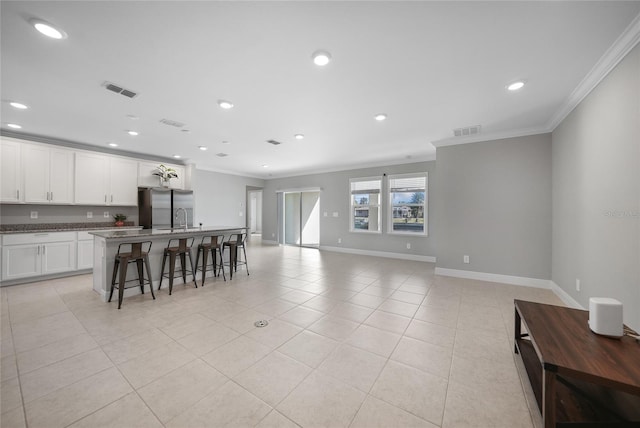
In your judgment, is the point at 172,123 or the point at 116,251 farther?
the point at 172,123

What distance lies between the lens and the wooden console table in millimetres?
1192

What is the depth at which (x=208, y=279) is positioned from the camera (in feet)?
15.2

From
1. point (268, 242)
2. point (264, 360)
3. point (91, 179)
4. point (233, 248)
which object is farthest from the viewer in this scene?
point (268, 242)

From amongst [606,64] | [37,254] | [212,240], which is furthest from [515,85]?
[37,254]

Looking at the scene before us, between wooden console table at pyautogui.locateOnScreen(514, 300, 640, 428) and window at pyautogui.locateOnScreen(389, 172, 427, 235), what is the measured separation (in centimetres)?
472

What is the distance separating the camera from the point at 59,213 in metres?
4.96

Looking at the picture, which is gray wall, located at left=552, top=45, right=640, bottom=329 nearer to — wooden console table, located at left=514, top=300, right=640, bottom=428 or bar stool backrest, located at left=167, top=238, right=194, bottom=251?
wooden console table, located at left=514, top=300, right=640, bottom=428

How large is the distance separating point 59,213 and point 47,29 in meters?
4.77

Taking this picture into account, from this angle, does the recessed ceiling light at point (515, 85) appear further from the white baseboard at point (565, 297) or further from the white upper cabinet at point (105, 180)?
the white upper cabinet at point (105, 180)

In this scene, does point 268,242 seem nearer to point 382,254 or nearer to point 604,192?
point 382,254

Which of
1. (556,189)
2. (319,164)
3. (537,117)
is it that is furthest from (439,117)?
(319,164)

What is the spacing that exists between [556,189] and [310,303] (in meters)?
4.31

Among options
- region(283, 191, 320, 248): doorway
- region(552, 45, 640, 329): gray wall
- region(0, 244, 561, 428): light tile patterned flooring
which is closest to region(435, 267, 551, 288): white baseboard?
region(0, 244, 561, 428): light tile patterned flooring

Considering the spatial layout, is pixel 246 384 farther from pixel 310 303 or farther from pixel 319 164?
pixel 319 164
